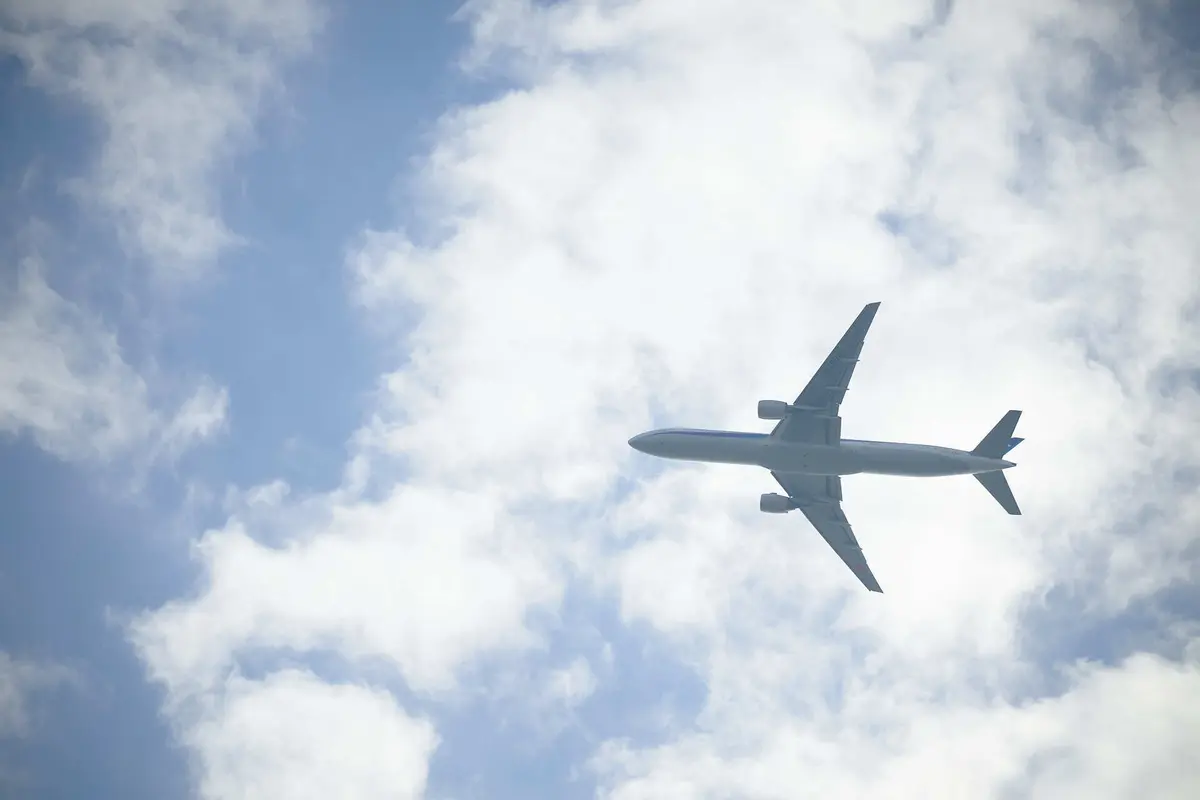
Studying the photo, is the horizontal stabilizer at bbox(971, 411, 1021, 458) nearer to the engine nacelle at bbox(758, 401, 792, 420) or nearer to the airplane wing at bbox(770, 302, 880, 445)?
the airplane wing at bbox(770, 302, 880, 445)

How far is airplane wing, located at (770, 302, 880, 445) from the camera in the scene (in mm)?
61250

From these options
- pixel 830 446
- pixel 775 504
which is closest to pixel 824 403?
pixel 830 446

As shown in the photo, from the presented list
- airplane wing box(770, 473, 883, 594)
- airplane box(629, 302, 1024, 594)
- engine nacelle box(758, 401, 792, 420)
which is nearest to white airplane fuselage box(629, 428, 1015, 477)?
airplane box(629, 302, 1024, 594)

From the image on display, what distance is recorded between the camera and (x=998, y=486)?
60406mm

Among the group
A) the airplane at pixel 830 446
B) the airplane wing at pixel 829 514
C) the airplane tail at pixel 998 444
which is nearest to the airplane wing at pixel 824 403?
the airplane at pixel 830 446

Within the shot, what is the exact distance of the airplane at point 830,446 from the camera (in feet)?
195

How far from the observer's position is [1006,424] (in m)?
59.1

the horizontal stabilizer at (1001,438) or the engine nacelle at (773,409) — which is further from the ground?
A: the engine nacelle at (773,409)

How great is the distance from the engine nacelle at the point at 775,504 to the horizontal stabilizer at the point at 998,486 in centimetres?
1331

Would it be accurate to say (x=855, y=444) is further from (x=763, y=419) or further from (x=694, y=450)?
(x=694, y=450)

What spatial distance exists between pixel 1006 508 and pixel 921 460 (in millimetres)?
6619

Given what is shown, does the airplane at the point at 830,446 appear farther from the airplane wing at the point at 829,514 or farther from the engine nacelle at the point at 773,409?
the airplane wing at the point at 829,514

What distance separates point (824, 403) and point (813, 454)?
10.8 feet

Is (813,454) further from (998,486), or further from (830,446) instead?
(998,486)
